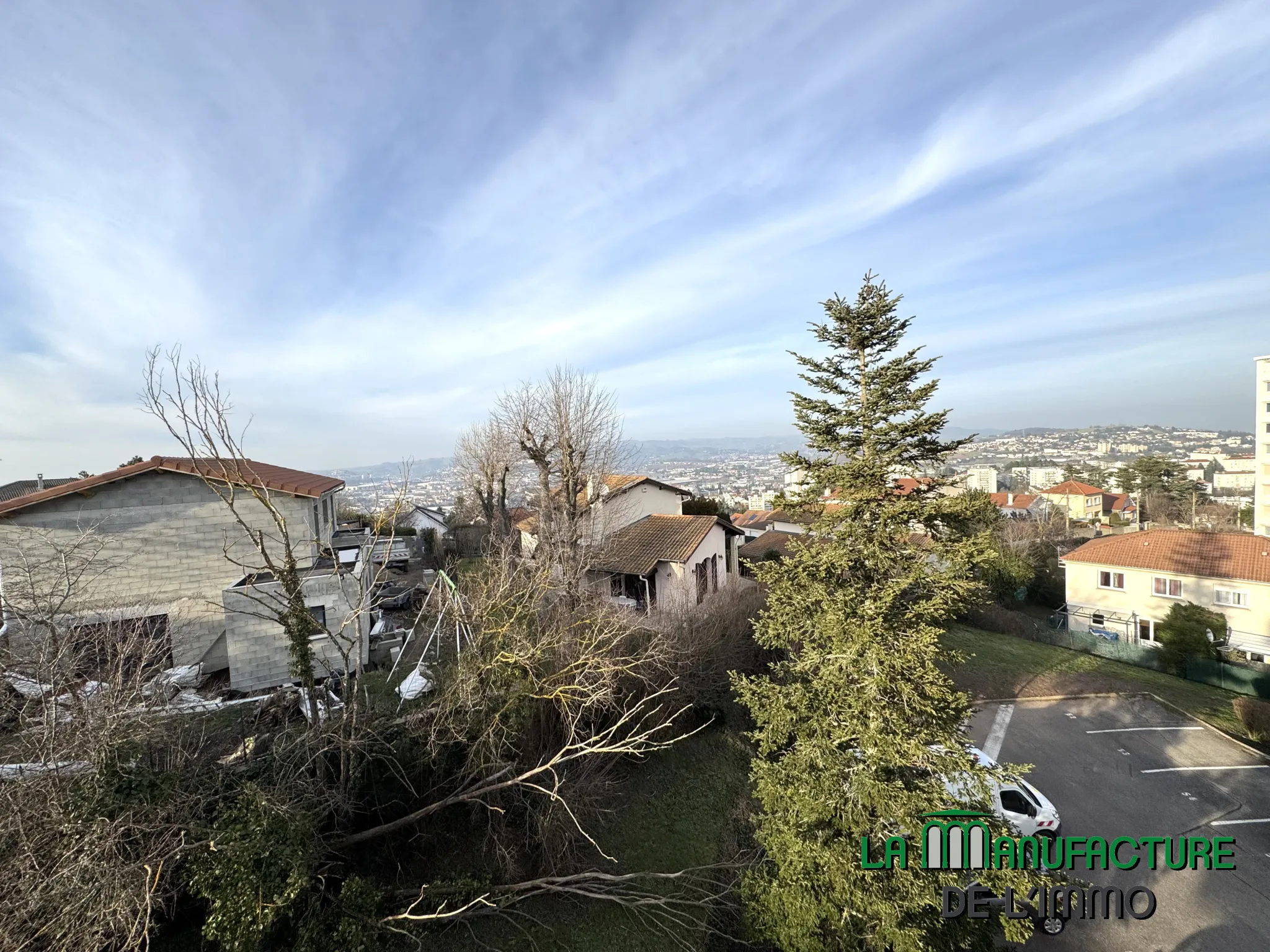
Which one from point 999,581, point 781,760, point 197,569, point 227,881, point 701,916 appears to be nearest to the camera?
point 227,881

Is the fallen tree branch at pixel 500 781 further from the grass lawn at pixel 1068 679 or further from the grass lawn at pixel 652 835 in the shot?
the grass lawn at pixel 1068 679

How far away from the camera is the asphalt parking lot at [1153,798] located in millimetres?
7438

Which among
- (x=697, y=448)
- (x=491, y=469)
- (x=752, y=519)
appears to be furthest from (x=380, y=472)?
(x=697, y=448)

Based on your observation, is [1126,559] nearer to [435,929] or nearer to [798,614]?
[798,614]

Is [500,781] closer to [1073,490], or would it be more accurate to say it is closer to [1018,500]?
[1018,500]

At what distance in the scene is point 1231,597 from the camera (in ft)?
70.8

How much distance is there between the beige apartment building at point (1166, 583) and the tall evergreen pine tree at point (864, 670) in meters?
23.5

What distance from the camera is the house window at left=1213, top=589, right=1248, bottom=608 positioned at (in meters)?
21.3

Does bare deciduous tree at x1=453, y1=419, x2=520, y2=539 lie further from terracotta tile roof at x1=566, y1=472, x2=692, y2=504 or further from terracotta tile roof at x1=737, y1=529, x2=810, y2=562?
terracotta tile roof at x1=737, y1=529, x2=810, y2=562

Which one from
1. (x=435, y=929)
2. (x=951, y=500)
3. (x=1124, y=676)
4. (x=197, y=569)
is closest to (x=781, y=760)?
(x=951, y=500)

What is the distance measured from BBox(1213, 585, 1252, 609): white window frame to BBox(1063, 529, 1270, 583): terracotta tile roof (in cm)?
55

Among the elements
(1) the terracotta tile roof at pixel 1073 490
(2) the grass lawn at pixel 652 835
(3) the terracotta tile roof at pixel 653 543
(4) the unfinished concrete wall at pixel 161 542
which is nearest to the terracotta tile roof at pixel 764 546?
(3) the terracotta tile roof at pixel 653 543

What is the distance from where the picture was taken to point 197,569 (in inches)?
529

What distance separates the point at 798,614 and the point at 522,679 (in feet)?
15.3
